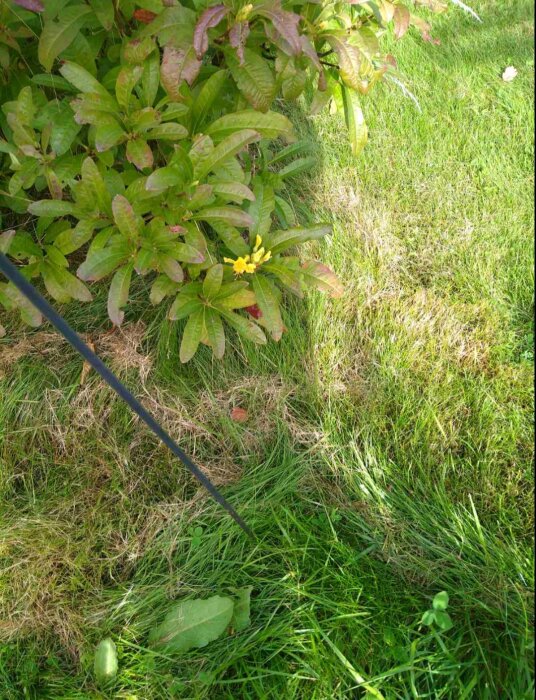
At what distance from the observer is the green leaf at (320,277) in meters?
1.88

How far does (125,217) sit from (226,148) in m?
0.33

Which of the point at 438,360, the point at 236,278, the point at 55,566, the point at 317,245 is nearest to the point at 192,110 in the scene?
the point at 236,278

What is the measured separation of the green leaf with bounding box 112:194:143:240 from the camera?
1.50 meters

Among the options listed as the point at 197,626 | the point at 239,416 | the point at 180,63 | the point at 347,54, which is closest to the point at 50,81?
the point at 180,63

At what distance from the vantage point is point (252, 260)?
180cm

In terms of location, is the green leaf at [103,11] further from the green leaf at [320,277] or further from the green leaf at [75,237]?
the green leaf at [320,277]

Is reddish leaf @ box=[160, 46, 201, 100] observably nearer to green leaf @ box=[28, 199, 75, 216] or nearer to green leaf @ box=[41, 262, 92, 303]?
green leaf @ box=[28, 199, 75, 216]

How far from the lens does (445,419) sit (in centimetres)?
188

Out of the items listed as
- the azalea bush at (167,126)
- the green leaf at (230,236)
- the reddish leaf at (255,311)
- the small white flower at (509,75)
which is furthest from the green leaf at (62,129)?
the small white flower at (509,75)

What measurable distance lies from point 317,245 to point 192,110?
0.80m

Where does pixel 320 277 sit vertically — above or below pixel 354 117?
below

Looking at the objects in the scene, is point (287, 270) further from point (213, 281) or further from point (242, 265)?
point (213, 281)

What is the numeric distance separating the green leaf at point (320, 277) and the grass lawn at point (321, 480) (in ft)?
0.59

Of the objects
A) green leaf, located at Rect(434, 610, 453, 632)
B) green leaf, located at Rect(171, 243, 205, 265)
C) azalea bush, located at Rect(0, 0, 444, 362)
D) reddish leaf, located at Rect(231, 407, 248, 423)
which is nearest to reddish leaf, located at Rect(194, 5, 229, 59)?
azalea bush, located at Rect(0, 0, 444, 362)
